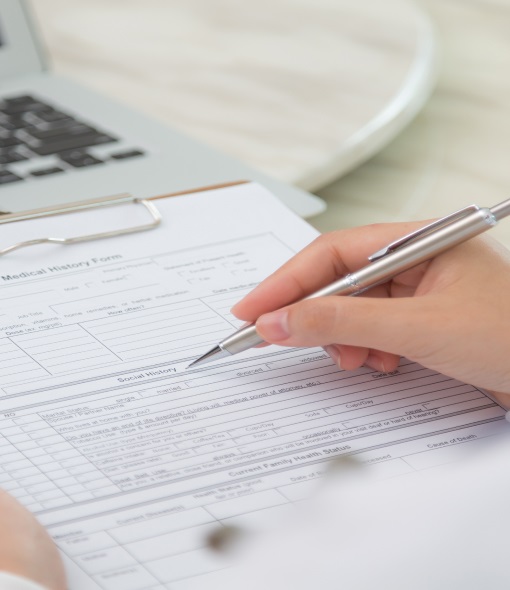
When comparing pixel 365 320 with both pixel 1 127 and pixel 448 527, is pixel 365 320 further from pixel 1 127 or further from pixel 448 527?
pixel 1 127

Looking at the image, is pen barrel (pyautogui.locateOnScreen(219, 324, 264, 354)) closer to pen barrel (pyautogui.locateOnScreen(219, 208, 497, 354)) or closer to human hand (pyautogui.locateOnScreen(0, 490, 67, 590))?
pen barrel (pyautogui.locateOnScreen(219, 208, 497, 354))

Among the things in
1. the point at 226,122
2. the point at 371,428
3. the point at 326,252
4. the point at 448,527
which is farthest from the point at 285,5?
the point at 448,527

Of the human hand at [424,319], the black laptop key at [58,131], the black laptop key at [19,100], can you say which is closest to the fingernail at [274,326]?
the human hand at [424,319]

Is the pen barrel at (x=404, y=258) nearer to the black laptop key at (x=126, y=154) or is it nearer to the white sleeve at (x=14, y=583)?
the white sleeve at (x=14, y=583)

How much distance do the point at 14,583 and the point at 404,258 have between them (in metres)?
0.26

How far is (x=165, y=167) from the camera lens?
79cm

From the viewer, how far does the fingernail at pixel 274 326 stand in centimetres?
48

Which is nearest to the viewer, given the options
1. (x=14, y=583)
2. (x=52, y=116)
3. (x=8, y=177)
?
(x=14, y=583)

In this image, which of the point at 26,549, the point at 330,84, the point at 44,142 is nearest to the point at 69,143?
the point at 44,142

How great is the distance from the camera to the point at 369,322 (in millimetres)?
466

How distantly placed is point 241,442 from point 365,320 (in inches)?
3.3

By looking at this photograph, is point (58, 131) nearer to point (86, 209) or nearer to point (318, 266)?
point (86, 209)

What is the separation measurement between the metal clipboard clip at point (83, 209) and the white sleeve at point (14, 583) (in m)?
0.27

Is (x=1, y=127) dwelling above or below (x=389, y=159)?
above
